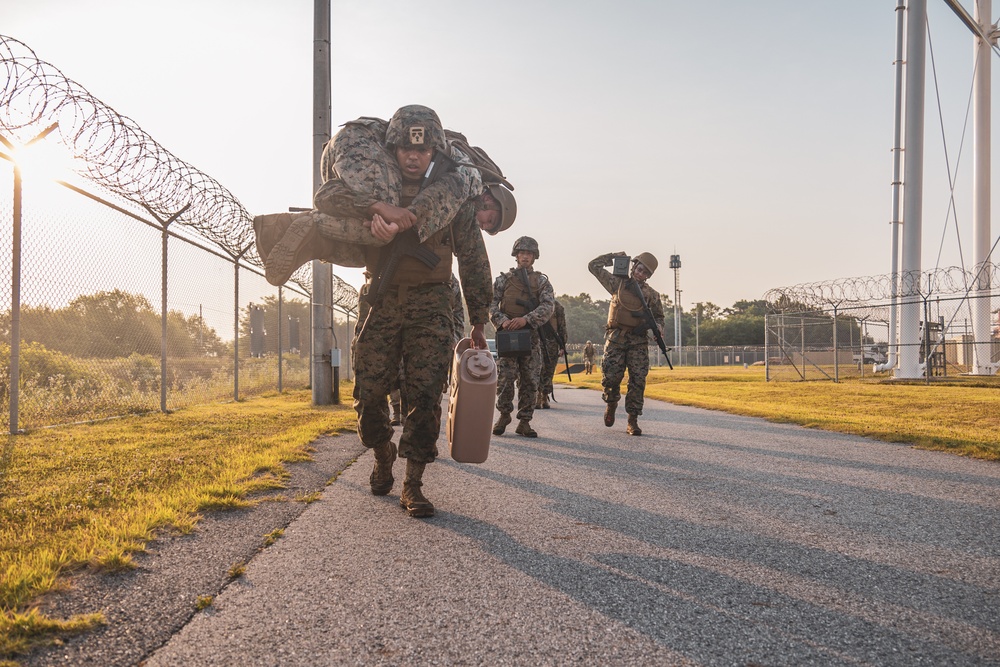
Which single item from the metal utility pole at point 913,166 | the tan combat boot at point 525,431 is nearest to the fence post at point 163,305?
the tan combat boot at point 525,431

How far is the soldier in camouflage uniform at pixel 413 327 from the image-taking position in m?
4.01

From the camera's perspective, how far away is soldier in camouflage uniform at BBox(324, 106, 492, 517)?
4012 mm

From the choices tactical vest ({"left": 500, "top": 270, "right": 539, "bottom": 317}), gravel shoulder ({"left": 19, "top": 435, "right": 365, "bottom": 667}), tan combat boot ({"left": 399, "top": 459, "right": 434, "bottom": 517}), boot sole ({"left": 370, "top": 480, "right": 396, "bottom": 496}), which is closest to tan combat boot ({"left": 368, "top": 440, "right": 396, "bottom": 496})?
boot sole ({"left": 370, "top": 480, "right": 396, "bottom": 496})

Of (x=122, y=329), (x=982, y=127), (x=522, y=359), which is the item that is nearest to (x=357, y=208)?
(x=522, y=359)

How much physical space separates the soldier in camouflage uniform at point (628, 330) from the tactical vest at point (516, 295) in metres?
0.77

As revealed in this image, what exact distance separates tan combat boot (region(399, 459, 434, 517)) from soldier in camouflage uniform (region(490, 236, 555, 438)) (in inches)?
168

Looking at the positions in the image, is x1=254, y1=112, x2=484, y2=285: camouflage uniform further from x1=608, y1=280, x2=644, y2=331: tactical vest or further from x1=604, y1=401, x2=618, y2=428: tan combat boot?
x1=604, y1=401, x2=618, y2=428: tan combat boot

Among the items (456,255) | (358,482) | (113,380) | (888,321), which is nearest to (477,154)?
(456,255)

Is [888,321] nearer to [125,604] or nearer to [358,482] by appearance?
[358,482]

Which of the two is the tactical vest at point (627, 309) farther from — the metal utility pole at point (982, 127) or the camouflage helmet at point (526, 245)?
the metal utility pole at point (982, 127)

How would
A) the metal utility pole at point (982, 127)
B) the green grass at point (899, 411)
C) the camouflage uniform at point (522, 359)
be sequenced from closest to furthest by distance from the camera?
the green grass at point (899, 411)
the camouflage uniform at point (522, 359)
the metal utility pole at point (982, 127)

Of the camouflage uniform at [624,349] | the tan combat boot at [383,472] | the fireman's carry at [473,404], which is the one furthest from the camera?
the camouflage uniform at [624,349]

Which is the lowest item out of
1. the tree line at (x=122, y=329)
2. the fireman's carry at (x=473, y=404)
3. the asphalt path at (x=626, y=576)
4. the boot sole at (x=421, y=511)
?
the asphalt path at (x=626, y=576)

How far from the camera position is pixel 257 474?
16.4 ft
